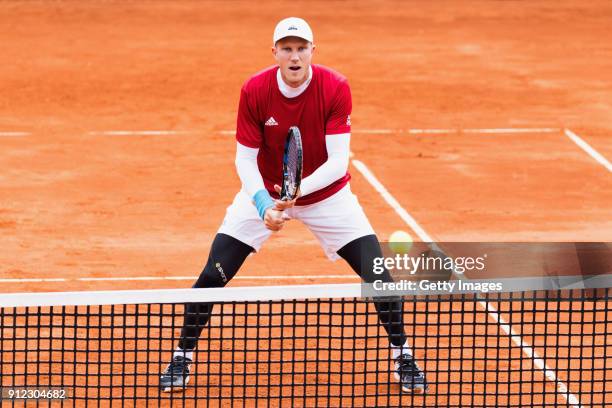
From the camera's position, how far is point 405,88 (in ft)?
66.8

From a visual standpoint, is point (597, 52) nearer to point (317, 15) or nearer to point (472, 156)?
point (317, 15)

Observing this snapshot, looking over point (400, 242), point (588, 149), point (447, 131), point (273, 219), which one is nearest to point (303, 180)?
point (273, 219)

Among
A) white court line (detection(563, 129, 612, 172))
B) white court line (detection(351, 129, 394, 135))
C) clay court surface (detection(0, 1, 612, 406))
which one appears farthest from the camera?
white court line (detection(351, 129, 394, 135))

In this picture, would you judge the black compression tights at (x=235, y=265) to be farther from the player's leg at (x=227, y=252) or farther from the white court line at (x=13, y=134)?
the white court line at (x=13, y=134)

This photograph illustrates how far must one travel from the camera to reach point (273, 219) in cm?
825

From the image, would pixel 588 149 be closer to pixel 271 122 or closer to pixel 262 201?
pixel 271 122

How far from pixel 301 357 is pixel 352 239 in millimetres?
1222

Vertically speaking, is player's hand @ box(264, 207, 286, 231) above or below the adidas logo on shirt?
below

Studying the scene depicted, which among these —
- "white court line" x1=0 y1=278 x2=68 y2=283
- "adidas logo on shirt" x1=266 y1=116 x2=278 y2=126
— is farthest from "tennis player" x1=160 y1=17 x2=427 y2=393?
"white court line" x1=0 y1=278 x2=68 y2=283

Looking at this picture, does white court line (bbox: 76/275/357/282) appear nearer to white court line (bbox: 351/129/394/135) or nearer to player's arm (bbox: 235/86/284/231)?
player's arm (bbox: 235/86/284/231)

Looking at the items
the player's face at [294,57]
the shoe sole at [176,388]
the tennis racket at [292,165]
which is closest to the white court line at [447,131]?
the shoe sole at [176,388]

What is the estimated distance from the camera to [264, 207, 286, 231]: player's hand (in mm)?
8250

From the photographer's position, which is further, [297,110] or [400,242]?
[400,242]

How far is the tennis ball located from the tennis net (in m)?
1.97
